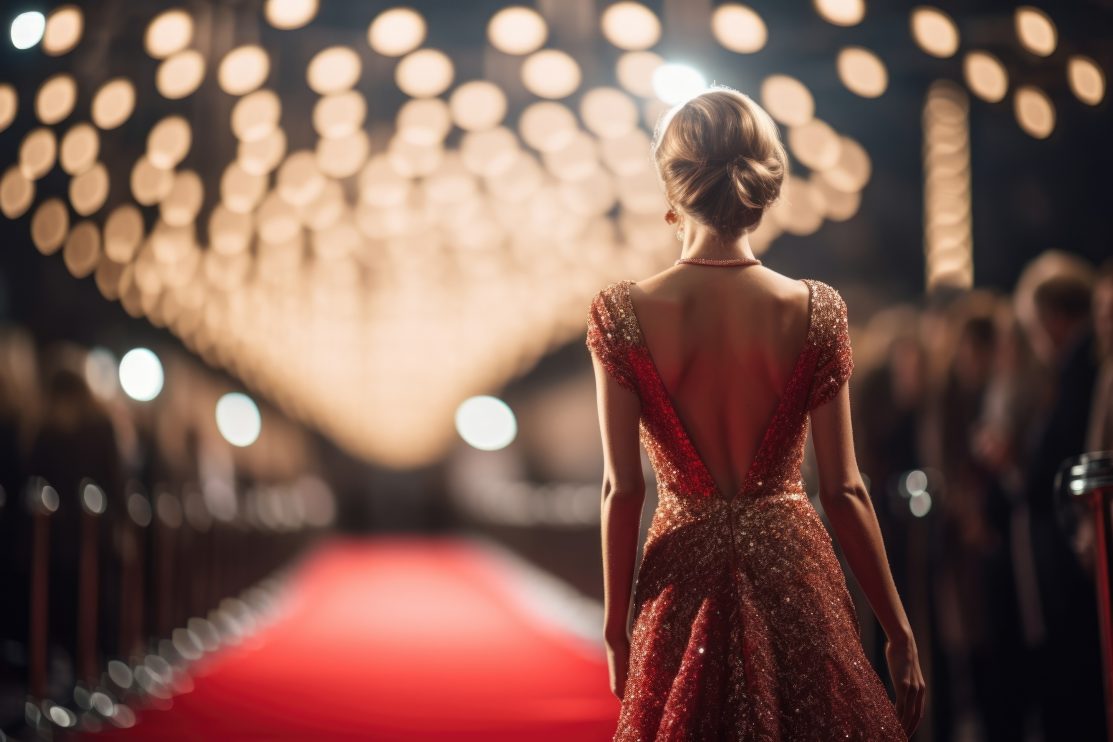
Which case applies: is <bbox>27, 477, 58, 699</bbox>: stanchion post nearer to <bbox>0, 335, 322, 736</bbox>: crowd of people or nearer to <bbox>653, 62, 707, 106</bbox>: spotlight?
<bbox>0, 335, 322, 736</bbox>: crowd of people

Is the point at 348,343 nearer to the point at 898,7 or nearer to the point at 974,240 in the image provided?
the point at 974,240

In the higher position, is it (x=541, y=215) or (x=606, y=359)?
(x=541, y=215)

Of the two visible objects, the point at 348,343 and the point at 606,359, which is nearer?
the point at 606,359

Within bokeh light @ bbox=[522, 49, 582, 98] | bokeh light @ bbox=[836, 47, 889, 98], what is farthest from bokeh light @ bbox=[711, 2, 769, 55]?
bokeh light @ bbox=[522, 49, 582, 98]

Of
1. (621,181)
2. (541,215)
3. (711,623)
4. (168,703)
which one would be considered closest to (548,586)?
(541,215)

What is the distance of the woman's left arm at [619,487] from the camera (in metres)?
3.19

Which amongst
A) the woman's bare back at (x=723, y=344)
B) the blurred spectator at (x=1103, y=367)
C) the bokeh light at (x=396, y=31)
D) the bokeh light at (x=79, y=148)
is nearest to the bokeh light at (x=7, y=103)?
the bokeh light at (x=79, y=148)

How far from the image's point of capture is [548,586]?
19.4m

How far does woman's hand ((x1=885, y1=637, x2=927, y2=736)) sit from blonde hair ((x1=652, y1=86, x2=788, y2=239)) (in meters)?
1.01

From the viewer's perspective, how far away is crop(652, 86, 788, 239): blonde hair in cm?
315

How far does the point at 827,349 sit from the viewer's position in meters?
3.20

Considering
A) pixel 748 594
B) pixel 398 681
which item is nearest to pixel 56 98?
pixel 398 681

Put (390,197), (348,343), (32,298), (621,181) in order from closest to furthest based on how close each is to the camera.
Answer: (32,298) → (621,181) → (390,197) → (348,343)

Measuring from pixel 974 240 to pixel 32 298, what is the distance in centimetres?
691
